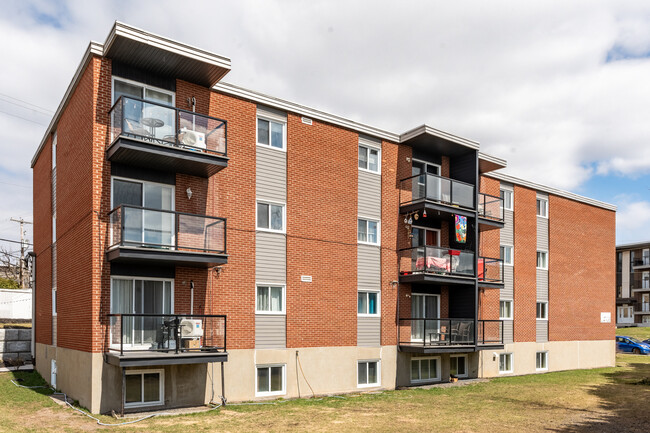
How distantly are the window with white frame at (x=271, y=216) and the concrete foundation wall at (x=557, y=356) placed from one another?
1202cm

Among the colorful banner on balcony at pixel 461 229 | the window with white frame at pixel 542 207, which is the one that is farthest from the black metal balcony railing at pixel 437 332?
the window with white frame at pixel 542 207

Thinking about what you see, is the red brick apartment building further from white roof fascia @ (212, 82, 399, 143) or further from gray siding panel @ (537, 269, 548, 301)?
gray siding panel @ (537, 269, 548, 301)

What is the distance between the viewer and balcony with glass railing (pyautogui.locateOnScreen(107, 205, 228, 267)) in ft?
48.0

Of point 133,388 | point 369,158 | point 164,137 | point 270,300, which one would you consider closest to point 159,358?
point 133,388

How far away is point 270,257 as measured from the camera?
733 inches

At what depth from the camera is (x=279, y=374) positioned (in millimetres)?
18359

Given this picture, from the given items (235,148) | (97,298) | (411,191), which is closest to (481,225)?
(411,191)

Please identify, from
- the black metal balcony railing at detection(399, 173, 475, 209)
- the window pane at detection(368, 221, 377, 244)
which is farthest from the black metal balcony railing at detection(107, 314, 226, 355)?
the black metal balcony railing at detection(399, 173, 475, 209)

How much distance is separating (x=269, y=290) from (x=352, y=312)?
11.6 feet

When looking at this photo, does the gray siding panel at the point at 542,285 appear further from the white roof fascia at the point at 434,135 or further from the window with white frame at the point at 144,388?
the window with white frame at the point at 144,388

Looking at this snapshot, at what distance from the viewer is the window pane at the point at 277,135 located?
63.1ft

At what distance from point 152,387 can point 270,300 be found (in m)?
4.63

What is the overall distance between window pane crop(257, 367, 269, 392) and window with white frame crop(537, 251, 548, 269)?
17.1 metres

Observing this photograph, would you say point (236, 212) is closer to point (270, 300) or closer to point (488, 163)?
point (270, 300)
